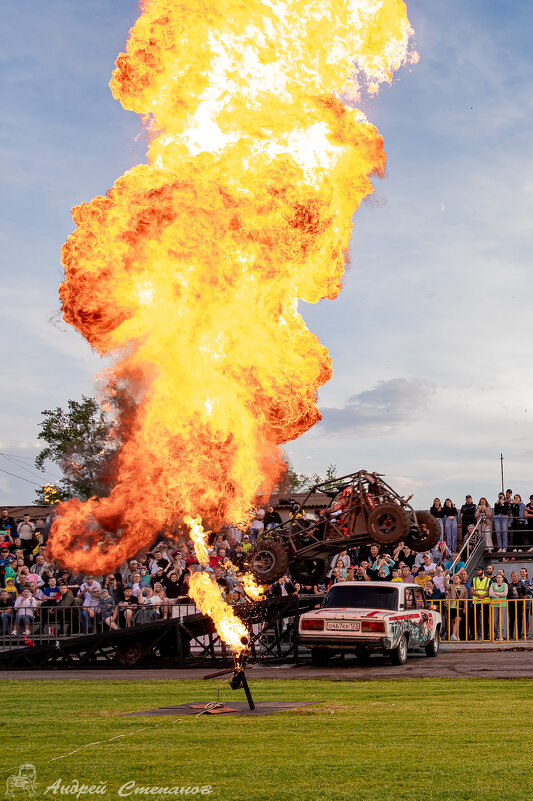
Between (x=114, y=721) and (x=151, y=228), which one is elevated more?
(x=151, y=228)

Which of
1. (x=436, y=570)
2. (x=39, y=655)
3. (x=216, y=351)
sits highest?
(x=216, y=351)

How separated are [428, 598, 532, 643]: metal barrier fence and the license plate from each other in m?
5.02

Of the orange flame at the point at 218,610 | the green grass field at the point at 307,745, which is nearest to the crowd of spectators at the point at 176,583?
the green grass field at the point at 307,745

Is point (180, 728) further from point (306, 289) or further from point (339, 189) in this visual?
point (339, 189)

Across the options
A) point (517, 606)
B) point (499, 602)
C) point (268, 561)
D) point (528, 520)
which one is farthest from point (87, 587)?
point (528, 520)

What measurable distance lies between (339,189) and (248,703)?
820 centimetres

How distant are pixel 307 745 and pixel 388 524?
10.8 meters

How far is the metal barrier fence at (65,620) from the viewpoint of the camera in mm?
21234

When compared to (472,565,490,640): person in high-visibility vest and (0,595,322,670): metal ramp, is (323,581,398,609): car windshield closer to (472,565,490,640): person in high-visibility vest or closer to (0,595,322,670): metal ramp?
(0,595,322,670): metal ramp

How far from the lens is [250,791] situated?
685 centimetres

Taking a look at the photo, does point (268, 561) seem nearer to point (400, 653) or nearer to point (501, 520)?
point (400, 653)

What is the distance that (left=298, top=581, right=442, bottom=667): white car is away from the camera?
58.7ft

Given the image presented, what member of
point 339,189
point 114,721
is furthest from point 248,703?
point 339,189

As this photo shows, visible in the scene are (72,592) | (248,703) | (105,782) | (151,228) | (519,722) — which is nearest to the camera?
(105,782)
